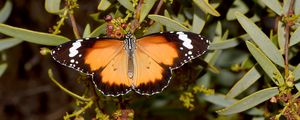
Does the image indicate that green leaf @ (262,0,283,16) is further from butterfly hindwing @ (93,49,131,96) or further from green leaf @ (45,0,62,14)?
green leaf @ (45,0,62,14)

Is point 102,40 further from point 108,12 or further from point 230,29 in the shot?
point 230,29

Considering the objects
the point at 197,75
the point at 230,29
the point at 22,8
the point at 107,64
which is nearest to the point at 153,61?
the point at 107,64

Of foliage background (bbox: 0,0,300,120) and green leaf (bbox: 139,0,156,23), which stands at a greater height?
green leaf (bbox: 139,0,156,23)

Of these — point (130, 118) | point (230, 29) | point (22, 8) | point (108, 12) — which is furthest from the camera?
point (22, 8)

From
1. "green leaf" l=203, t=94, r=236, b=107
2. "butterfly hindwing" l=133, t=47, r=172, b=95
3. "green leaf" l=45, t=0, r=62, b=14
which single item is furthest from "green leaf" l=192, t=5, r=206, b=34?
"green leaf" l=45, t=0, r=62, b=14

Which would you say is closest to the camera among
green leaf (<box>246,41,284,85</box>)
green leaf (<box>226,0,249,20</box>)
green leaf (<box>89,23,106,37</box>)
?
green leaf (<box>246,41,284,85</box>)

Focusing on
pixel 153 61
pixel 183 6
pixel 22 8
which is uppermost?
pixel 183 6

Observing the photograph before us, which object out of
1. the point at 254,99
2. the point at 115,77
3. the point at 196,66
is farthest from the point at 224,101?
the point at 115,77
